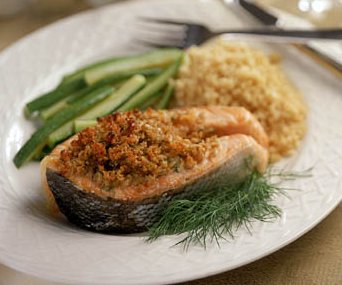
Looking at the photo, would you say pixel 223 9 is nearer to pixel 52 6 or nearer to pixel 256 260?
A: pixel 52 6

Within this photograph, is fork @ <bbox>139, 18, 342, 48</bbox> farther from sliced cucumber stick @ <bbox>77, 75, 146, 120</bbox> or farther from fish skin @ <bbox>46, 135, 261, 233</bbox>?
fish skin @ <bbox>46, 135, 261, 233</bbox>

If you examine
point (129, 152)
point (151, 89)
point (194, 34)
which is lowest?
point (151, 89)

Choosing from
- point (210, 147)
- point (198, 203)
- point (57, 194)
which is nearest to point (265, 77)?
point (210, 147)

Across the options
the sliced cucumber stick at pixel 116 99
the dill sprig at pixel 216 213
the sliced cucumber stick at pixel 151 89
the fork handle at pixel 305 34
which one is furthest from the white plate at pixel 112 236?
the sliced cucumber stick at pixel 151 89

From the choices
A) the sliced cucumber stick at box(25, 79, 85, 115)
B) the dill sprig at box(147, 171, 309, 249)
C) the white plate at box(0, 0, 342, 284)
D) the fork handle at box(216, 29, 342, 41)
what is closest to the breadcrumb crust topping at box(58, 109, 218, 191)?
the dill sprig at box(147, 171, 309, 249)

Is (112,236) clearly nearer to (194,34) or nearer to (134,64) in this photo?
(134,64)

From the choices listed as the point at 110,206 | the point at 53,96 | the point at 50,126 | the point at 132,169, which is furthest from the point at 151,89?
the point at 110,206
